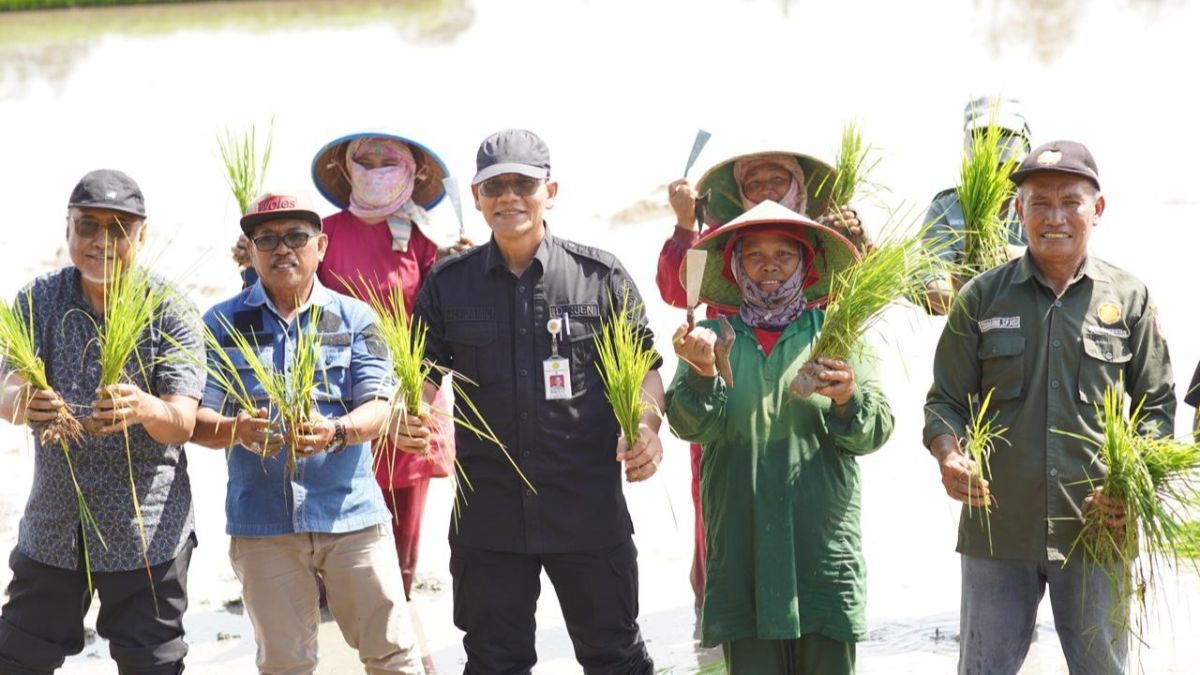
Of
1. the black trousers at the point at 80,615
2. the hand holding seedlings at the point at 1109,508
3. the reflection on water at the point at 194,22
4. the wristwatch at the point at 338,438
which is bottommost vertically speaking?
the black trousers at the point at 80,615

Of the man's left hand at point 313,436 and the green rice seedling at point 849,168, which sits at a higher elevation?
the green rice seedling at point 849,168

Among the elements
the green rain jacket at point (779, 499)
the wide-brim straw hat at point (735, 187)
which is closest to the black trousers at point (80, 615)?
the green rain jacket at point (779, 499)

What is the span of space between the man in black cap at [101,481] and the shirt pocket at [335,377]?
1.22 feet

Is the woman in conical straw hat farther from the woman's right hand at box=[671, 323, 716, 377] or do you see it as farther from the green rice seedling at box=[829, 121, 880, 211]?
the woman's right hand at box=[671, 323, 716, 377]

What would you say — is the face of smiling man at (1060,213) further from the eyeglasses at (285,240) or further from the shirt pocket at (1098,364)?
the eyeglasses at (285,240)

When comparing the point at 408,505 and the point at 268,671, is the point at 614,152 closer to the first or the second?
the point at 408,505

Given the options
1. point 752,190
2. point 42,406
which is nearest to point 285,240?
point 42,406

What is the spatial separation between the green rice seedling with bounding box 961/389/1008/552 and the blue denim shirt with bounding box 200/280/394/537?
1.80m

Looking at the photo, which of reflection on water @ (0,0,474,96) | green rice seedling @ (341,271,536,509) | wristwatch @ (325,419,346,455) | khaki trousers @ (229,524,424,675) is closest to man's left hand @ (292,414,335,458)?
wristwatch @ (325,419,346,455)

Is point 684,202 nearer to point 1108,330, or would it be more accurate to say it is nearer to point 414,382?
point 414,382

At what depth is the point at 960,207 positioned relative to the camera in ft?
18.5

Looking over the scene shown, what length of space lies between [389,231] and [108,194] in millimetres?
1717

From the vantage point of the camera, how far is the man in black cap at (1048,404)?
15.5 ft

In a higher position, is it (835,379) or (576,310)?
(576,310)
